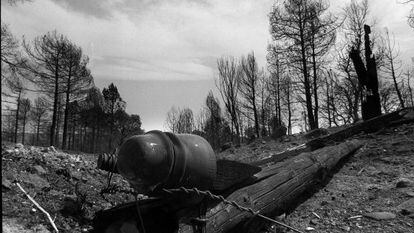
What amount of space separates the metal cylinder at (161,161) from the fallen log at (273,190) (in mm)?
614

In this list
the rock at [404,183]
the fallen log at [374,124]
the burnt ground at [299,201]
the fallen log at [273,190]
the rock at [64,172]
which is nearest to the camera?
the fallen log at [273,190]

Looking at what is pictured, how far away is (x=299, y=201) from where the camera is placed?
15.7 ft

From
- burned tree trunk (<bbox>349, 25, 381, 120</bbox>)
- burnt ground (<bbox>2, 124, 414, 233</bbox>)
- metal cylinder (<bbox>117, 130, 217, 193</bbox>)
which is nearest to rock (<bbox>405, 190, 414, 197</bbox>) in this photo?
burnt ground (<bbox>2, 124, 414, 233</bbox>)

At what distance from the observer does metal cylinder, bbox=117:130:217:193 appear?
237 centimetres

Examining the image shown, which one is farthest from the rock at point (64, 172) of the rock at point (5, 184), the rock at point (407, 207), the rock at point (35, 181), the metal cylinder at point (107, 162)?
the rock at point (407, 207)

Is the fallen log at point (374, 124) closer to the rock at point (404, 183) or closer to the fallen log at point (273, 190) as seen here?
the fallen log at point (273, 190)

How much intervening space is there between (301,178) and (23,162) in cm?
389

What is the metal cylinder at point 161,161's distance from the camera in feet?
7.78

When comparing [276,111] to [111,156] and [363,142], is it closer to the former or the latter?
[363,142]

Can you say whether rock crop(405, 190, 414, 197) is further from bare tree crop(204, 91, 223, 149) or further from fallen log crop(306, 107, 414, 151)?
bare tree crop(204, 91, 223, 149)

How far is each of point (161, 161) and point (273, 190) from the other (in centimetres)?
202

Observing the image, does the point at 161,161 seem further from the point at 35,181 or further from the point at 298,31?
the point at 298,31

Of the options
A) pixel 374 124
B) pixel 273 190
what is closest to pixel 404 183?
pixel 273 190

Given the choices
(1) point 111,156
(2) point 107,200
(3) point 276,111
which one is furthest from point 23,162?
(3) point 276,111
